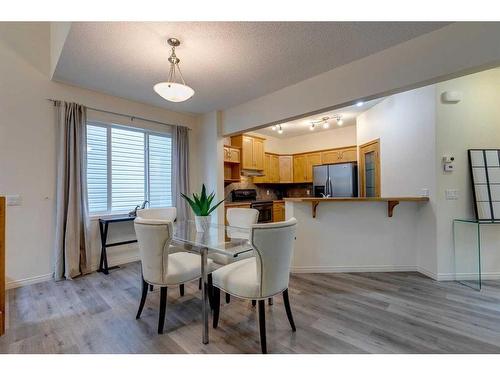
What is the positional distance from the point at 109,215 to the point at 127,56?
2.35 meters

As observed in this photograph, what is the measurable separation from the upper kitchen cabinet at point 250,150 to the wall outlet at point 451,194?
148 inches

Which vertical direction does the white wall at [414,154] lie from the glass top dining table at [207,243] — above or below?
above

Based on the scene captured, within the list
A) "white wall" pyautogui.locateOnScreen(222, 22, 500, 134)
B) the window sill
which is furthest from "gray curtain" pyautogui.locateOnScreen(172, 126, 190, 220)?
"white wall" pyautogui.locateOnScreen(222, 22, 500, 134)

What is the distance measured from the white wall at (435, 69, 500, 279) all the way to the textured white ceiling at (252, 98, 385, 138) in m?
1.26

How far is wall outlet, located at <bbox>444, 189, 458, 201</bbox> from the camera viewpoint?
9.64ft

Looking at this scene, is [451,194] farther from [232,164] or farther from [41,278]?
[41,278]

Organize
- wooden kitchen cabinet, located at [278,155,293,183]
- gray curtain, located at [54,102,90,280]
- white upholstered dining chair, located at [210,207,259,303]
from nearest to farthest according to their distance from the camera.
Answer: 1. white upholstered dining chair, located at [210,207,259,303]
2. gray curtain, located at [54,102,90,280]
3. wooden kitchen cabinet, located at [278,155,293,183]

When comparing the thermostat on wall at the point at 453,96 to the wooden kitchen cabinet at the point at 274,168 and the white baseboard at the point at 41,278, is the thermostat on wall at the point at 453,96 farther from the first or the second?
the white baseboard at the point at 41,278

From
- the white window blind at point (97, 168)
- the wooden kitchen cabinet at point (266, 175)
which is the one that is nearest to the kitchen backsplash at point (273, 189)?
the wooden kitchen cabinet at point (266, 175)

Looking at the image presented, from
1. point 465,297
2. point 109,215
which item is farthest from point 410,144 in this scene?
point 109,215

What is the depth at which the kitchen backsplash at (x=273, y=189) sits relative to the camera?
20.2 feet

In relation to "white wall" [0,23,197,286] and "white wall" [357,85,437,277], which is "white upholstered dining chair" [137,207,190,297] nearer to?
"white wall" [0,23,197,286]
